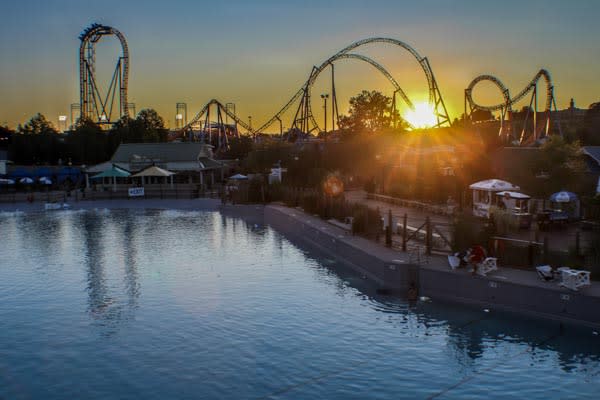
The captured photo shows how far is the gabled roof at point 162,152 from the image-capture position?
166 feet

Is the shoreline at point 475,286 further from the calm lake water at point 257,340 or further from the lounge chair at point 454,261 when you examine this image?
the calm lake water at point 257,340

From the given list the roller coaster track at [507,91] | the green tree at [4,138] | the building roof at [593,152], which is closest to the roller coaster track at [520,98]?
the roller coaster track at [507,91]

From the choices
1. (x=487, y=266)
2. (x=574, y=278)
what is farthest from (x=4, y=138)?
(x=574, y=278)

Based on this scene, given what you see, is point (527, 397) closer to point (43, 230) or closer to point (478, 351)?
point (478, 351)

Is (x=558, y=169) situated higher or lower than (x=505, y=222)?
higher

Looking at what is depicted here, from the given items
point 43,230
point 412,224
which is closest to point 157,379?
point 412,224

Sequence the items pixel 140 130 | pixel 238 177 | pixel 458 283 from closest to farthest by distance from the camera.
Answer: pixel 458 283
pixel 238 177
pixel 140 130

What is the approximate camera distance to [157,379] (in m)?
9.41

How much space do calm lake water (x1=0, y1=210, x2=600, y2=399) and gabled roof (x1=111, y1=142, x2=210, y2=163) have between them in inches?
1298

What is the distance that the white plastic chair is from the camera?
12.9m

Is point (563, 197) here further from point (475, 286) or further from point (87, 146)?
point (87, 146)

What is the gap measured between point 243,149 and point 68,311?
57.8 metres

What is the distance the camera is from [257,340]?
36.6 ft

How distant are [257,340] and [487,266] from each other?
19.2 ft
